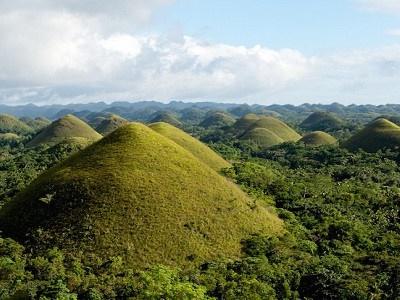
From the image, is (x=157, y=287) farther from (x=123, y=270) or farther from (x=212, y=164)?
(x=212, y=164)

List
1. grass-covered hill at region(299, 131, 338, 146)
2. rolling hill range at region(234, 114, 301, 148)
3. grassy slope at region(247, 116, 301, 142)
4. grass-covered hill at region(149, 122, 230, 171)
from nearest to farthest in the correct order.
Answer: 1. grass-covered hill at region(149, 122, 230, 171)
2. grass-covered hill at region(299, 131, 338, 146)
3. rolling hill range at region(234, 114, 301, 148)
4. grassy slope at region(247, 116, 301, 142)

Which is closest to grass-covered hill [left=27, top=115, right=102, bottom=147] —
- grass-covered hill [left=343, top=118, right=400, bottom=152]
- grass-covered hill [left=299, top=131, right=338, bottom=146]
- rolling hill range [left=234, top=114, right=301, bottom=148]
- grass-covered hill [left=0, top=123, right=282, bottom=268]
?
rolling hill range [left=234, top=114, right=301, bottom=148]


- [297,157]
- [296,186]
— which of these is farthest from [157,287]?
[297,157]

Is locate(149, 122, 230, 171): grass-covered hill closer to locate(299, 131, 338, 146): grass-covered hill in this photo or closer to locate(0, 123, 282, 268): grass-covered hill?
locate(0, 123, 282, 268): grass-covered hill

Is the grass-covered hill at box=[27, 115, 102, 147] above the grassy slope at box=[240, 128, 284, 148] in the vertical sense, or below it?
above

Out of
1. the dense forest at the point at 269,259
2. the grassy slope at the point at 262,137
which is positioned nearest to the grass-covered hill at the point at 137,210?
the dense forest at the point at 269,259

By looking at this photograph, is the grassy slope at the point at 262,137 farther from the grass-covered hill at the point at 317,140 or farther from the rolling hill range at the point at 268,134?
the grass-covered hill at the point at 317,140
